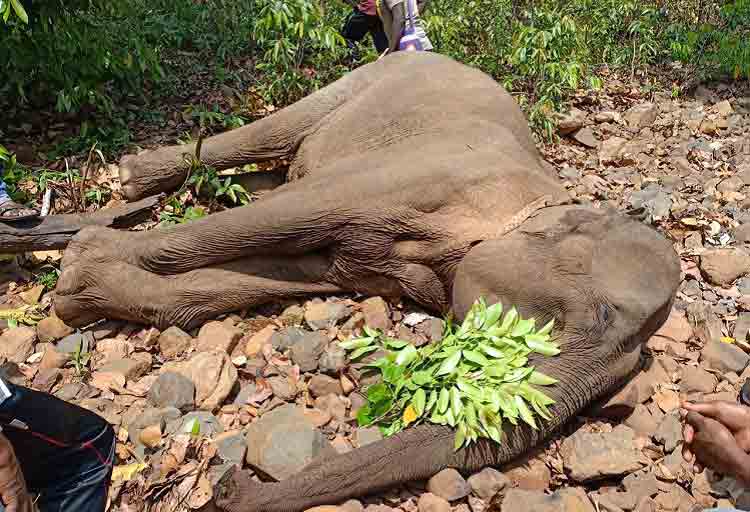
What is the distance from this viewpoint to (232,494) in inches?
81.4

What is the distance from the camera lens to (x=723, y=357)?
2975mm

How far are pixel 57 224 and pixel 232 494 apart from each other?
197cm

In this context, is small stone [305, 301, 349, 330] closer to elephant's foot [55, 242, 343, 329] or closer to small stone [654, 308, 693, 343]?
elephant's foot [55, 242, 343, 329]

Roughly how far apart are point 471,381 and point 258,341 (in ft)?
3.50

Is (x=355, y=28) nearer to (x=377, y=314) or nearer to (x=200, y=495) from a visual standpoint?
(x=377, y=314)

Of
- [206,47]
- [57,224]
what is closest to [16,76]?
[57,224]

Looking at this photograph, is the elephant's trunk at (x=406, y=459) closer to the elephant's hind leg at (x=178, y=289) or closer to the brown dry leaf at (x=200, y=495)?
the brown dry leaf at (x=200, y=495)

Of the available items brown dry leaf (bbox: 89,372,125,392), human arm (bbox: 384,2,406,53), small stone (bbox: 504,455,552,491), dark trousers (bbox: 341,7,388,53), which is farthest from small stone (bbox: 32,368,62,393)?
dark trousers (bbox: 341,7,388,53)

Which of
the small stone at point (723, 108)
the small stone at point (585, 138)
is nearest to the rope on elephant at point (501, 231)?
the small stone at point (585, 138)

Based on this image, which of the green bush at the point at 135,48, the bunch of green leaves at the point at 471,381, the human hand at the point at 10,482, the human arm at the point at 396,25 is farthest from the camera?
the human arm at the point at 396,25

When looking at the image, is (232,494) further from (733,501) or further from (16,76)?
(16,76)

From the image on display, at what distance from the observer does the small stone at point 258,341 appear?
9.79ft

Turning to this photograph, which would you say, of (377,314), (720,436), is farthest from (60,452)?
(720,436)

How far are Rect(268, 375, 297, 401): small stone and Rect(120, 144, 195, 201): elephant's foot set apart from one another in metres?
1.62
